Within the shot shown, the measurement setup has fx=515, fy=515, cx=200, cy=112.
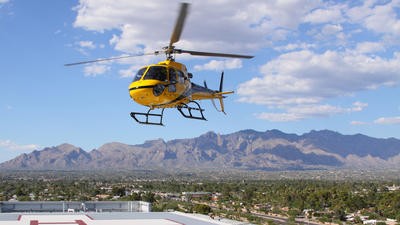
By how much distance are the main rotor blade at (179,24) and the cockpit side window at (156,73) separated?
1232mm

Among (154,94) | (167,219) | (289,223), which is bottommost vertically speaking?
(289,223)

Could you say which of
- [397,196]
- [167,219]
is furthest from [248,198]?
[167,219]

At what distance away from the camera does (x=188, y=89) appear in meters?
24.8

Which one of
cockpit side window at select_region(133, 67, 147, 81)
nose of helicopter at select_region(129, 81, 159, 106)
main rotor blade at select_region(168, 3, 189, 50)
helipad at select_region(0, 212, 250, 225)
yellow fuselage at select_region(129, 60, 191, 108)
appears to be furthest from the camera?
helipad at select_region(0, 212, 250, 225)

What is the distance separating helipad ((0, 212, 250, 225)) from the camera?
2622cm

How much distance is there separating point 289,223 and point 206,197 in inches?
1635

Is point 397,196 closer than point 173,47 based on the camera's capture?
No

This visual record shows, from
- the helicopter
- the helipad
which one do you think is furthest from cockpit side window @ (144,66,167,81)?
the helipad

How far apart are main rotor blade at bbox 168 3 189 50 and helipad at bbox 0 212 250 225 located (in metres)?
9.51

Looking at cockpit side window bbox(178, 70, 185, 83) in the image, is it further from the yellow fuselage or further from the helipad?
the helipad

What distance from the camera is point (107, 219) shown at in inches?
1101

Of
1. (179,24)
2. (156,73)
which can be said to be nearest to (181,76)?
(156,73)

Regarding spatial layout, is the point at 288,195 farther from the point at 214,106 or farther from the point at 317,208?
the point at 214,106

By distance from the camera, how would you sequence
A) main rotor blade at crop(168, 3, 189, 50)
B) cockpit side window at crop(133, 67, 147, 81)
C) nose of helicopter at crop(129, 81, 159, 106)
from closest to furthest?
1. main rotor blade at crop(168, 3, 189, 50)
2. nose of helicopter at crop(129, 81, 159, 106)
3. cockpit side window at crop(133, 67, 147, 81)
